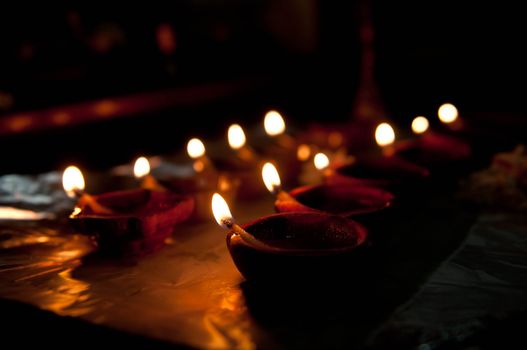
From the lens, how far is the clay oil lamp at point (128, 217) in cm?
161

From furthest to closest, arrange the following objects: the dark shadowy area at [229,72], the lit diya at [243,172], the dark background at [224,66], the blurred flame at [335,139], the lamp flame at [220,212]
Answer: the dark background at [224,66] < the dark shadowy area at [229,72] < the blurred flame at [335,139] < the lit diya at [243,172] < the lamp flame at [220,212]

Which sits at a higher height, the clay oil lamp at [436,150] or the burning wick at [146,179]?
the clay oil lamp at [436,150]

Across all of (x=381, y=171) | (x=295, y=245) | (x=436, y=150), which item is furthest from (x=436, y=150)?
(x=295, y=245)

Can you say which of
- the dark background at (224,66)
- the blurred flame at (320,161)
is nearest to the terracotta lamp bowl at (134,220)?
the blurred flame at (320,161)

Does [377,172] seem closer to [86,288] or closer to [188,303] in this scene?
[188,303]

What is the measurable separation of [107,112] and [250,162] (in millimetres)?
2159

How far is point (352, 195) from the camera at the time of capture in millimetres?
1812

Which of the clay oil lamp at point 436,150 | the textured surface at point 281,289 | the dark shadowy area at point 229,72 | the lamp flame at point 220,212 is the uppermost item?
the dark shadowy area at point 229,72

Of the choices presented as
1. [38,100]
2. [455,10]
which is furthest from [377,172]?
[455,10]

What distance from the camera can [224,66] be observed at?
5703mm

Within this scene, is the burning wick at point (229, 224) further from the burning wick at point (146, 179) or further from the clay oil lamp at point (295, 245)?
the burning wick at point (146, 179)

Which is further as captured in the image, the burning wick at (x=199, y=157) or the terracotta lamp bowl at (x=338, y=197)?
the burning wick at (x=199, y=157)

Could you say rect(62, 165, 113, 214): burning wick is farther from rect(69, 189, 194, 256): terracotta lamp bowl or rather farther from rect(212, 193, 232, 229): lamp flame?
rect(212, 193, 232, 229): lamp flame

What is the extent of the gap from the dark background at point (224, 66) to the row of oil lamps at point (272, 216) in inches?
76.0
